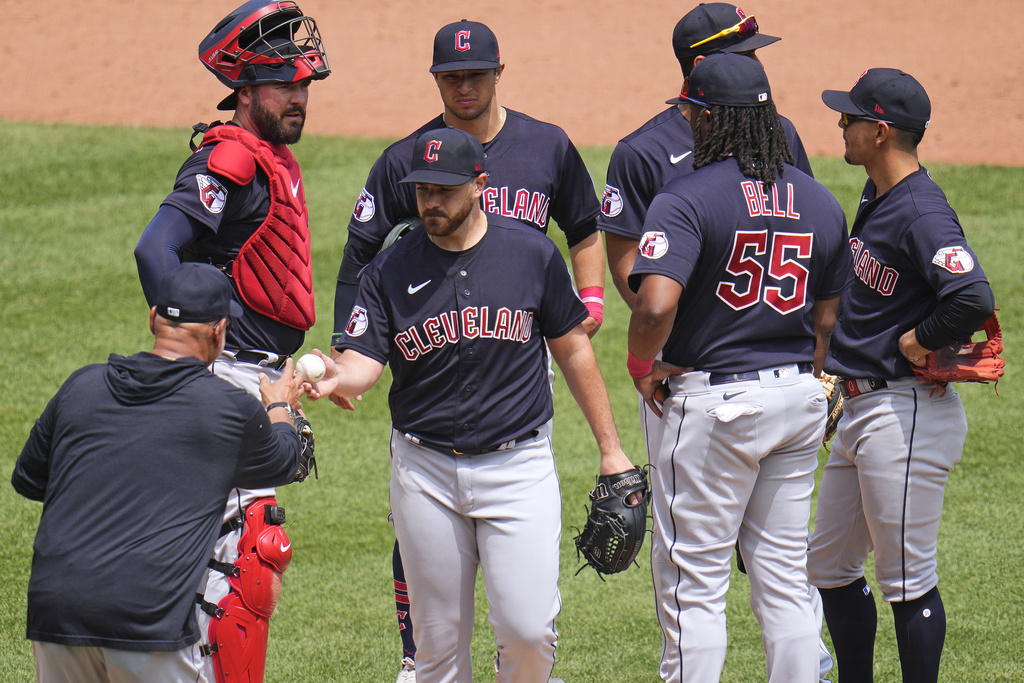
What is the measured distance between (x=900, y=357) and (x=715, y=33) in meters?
1.34

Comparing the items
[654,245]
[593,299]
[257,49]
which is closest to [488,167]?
[593,299]

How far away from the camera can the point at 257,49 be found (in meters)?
3.88

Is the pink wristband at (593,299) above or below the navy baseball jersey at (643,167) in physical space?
below

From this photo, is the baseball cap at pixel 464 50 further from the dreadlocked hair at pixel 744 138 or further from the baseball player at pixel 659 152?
the dreadlocked hair at pixel 744 138

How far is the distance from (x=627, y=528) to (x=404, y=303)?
0.99 m

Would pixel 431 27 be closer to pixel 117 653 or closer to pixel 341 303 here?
pixel 341 303

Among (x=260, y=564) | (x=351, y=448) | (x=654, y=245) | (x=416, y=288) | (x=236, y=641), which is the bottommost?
(x=351, y=448)

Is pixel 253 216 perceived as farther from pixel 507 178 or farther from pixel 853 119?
pixel 853 119

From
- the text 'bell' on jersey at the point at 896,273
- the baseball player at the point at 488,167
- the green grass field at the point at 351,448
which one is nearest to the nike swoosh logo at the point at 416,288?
the baseball player at the point at 488,167

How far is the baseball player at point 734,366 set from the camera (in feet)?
10.6

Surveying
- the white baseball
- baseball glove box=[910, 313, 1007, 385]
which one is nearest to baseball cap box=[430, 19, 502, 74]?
the white baseball

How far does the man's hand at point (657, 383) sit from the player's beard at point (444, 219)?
77 centimetres

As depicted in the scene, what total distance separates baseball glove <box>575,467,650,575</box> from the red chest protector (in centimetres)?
127

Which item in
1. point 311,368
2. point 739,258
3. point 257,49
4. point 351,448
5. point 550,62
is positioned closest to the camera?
point 311,368
